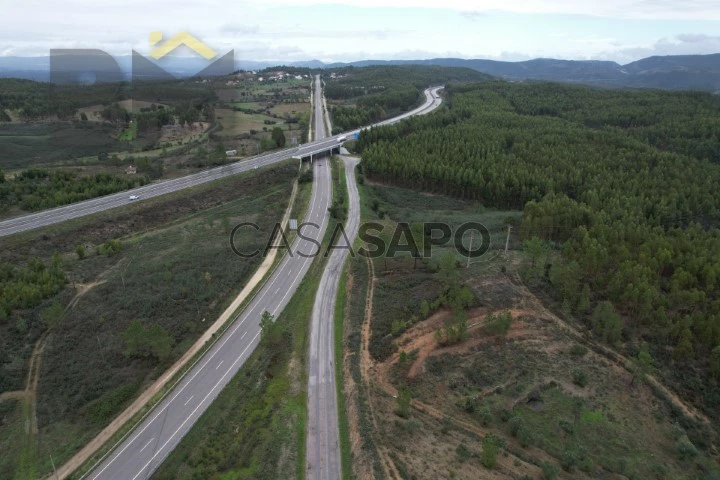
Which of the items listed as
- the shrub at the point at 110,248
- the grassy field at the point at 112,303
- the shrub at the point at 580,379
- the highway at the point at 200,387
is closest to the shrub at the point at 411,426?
the shrub at the point at 580,379

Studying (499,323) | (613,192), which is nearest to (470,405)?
(499,323)

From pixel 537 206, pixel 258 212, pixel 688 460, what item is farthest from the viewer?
pixel 258 212

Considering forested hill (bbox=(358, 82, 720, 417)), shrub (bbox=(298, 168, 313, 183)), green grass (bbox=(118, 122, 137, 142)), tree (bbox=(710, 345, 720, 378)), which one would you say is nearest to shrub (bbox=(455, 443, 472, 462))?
forested hill (bbox=(358, 82, 720, 417))

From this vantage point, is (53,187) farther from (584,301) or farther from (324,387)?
(584,301)

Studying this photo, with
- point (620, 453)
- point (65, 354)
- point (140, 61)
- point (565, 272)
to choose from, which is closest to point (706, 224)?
point (565, 272)

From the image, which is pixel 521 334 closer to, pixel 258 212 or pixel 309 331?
pixel 309 331

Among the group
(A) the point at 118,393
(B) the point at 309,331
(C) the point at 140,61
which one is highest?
(C) the point at 140,61
